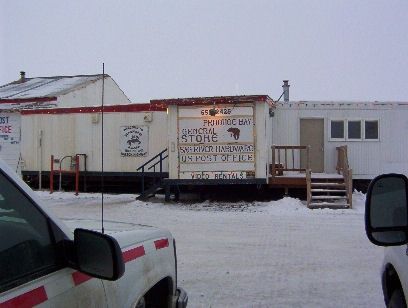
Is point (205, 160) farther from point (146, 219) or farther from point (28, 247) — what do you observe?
point (28, 247)

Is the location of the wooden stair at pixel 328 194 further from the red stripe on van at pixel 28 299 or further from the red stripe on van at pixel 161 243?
the red stripe on van at pixel 28 299

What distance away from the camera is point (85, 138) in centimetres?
1900

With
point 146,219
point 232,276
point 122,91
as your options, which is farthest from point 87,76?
point 232,276

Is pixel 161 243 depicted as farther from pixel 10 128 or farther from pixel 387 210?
pixel 10 128

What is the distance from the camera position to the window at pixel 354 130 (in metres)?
17.4

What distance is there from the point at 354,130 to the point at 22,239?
54.3 feet

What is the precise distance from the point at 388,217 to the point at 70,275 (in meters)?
1.46

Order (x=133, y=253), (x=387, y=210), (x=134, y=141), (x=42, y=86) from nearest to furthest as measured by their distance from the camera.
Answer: (x=387, y=210) → (x=133, y=253) → (x=134, y=141) → (x=42, y=86)

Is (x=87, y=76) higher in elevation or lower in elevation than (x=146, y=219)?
higher

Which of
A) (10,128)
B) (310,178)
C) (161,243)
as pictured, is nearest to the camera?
(161,243)

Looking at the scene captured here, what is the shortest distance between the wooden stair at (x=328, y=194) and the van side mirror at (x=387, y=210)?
12105mm

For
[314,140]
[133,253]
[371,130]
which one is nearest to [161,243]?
[133,253]

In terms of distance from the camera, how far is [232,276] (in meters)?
6.68

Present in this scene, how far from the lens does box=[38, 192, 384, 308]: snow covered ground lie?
5.80m
